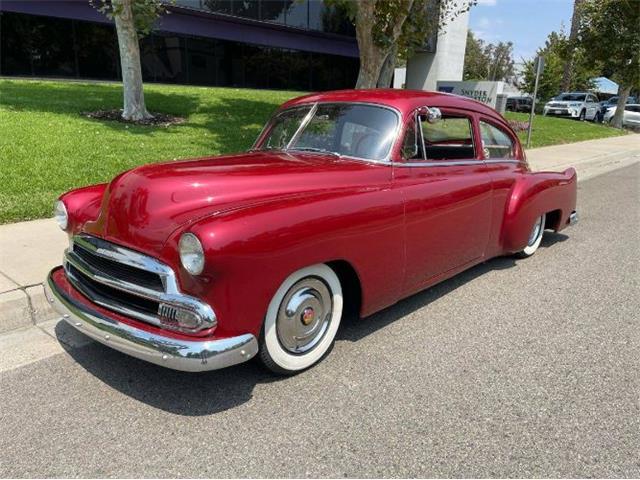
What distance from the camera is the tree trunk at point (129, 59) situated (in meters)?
9.60

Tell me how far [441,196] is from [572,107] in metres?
29.6

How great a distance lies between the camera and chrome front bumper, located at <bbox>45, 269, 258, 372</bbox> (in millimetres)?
2578

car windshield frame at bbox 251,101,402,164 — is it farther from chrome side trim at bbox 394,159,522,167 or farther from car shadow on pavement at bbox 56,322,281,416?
car shadow on pavement at bbox 56,322,281,416

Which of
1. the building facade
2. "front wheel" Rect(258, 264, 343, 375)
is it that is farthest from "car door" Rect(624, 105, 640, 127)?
"front wheel" Rect(258, 264, 343, 375)

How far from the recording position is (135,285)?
9.11 feet

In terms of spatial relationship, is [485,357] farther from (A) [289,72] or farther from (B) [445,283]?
(A) [289,72]

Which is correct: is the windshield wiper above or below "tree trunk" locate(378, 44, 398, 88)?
below

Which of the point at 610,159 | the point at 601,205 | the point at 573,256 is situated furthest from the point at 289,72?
the point at 573,256

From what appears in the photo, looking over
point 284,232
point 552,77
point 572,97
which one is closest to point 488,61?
point 552,77

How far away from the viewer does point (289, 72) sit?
78.2ft

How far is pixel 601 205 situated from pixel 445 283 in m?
5.16

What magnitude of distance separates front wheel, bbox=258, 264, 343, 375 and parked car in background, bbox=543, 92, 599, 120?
96.1ft

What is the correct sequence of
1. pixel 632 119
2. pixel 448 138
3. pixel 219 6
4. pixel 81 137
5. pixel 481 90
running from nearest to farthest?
1. pixel 448 138
2. pixel 81 137
3. pixel 481 90
4. pixel 219 6
5. pixel 632 119

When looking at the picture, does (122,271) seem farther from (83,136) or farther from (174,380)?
(83,136)
